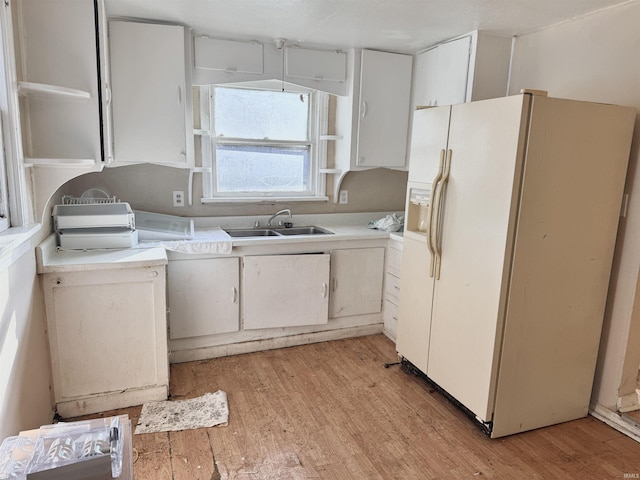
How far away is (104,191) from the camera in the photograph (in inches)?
115

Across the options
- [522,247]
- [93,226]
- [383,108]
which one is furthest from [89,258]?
[383,108]

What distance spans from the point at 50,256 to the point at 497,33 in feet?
9.61

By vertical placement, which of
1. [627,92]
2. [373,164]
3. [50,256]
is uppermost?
[627,92]

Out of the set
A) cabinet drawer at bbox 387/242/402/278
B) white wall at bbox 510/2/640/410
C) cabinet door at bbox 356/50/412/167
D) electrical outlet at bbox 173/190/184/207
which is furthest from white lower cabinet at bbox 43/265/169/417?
white wall at bbox 510/2/640/410

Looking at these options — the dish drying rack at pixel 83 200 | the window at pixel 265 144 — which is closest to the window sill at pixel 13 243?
the dish drying rack at pixel 83 200

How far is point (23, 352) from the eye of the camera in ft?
5.85

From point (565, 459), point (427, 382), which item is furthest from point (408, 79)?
point (565, 459)

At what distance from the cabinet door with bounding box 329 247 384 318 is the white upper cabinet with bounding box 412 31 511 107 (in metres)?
1.24

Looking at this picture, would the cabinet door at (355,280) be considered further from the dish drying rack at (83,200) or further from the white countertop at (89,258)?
the dish drying rack at (83,200)

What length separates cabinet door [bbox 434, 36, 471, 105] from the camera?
2834mm

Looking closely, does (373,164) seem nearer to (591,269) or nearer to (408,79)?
Answer: (408,79)

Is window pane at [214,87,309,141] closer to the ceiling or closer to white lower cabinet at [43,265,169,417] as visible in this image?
the ceiling

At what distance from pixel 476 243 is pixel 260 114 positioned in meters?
2.00

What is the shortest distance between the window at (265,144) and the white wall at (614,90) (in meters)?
1.71
